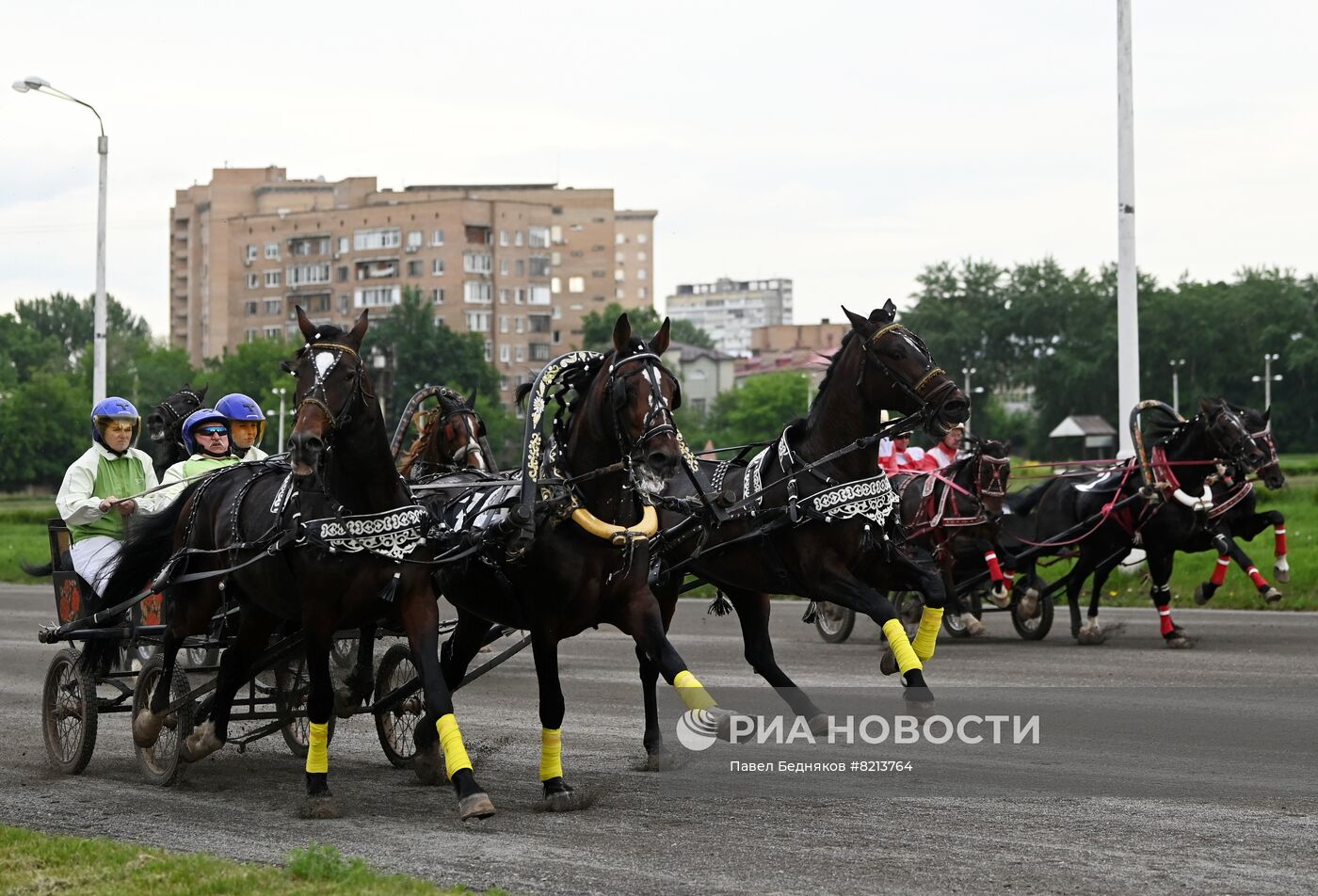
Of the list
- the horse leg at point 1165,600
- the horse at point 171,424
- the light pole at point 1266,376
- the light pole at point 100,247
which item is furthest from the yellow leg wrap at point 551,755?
the light pole at point 1266,376

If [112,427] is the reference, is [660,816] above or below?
below

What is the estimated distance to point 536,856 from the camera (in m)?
7.16

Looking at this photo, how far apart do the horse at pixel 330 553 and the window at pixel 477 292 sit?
113575 mm

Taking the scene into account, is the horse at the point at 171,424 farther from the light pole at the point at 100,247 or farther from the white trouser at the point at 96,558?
the light pole at the point at 100,247

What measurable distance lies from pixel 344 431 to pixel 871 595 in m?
3.36

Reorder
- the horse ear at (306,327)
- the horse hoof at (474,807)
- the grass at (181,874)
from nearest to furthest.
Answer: the grass at (181,874) < the horse hoof at (474,807) < the horse ear at (306,327)

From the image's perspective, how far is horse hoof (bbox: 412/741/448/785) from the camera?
9.20m

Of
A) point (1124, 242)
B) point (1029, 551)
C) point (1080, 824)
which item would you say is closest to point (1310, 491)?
point (1124, 242)

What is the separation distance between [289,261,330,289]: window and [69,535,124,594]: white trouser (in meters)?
116

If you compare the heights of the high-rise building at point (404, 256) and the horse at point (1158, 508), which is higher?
the high-rise building at point (404, 256)

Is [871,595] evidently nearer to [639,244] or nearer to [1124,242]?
[1124,242]

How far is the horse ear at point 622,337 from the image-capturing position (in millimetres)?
7988

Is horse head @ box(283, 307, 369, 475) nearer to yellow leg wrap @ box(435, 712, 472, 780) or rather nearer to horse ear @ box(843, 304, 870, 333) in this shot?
yellow leg wrap @ box(435, 712, 472, 780)

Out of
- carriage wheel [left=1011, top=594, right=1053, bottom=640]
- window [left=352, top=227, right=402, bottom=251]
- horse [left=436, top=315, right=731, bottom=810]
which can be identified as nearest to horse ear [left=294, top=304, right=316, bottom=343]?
horse [left=436, top=315, right=731, bottom=810]
